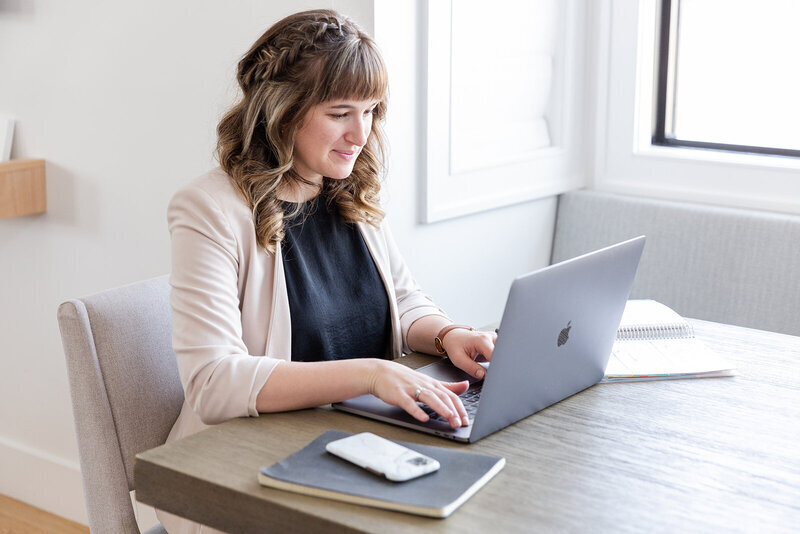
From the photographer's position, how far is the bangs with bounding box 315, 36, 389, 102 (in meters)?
1.54

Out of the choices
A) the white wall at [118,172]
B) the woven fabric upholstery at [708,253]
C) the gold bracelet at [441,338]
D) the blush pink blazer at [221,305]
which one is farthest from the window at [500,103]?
the blush pink blazer at [221,305]

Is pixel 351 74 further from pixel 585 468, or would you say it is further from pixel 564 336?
pixel 585 468

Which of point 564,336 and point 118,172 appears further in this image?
point 118,172

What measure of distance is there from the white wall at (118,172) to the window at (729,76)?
18.8 inches

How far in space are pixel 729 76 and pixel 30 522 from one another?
7.91 ft

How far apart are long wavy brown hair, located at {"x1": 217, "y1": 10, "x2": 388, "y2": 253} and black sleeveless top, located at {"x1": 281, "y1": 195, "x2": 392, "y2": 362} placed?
0.06m

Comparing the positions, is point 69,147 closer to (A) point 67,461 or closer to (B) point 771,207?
(A) point 67,461

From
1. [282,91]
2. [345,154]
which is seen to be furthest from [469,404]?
[282,91]

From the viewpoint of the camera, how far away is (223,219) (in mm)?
1483

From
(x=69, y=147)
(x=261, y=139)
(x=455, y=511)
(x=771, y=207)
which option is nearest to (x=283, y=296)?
(x=261, y=139)

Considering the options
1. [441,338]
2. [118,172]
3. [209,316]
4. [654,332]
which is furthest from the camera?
[118,172]

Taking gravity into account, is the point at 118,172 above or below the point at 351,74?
below

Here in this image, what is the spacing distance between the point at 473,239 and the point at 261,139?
0.97 meters

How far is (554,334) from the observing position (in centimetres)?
131
